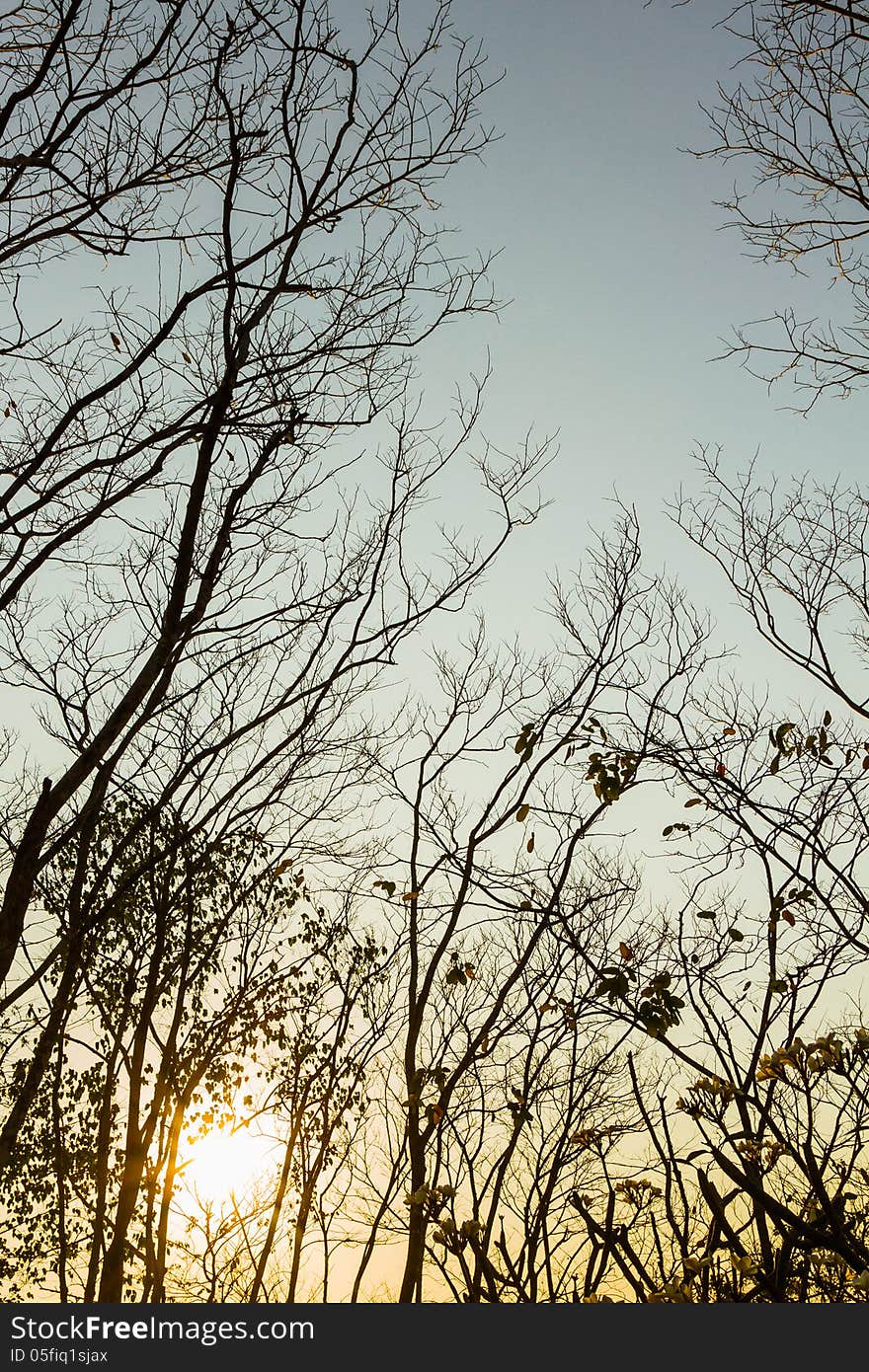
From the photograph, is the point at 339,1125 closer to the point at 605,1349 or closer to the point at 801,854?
the point at 801,854

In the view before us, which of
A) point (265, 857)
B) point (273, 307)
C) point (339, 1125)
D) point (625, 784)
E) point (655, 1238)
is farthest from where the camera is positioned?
point (339, 1125)

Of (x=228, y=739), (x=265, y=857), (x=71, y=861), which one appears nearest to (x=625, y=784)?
(x=228, y=739)

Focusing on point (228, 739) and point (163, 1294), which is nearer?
point (228, 739)

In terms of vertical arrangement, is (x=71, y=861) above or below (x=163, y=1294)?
above

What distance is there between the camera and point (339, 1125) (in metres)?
9.56

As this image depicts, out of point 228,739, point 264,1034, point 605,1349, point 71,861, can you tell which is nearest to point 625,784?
point 605,1349

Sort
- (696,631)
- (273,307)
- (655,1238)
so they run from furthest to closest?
(696,631) → (273,307) → (655,1238)

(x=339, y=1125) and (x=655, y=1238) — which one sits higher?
(x=339, y=1125)

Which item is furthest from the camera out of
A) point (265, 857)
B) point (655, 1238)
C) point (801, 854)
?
point (265, 857)

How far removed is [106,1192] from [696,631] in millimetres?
7476

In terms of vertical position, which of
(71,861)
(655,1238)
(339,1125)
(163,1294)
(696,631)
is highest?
(696,631)

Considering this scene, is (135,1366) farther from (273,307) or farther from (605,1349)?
(273,307)

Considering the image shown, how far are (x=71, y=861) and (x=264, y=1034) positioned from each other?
3.00 meters

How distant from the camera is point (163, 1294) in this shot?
8969 millimetres
